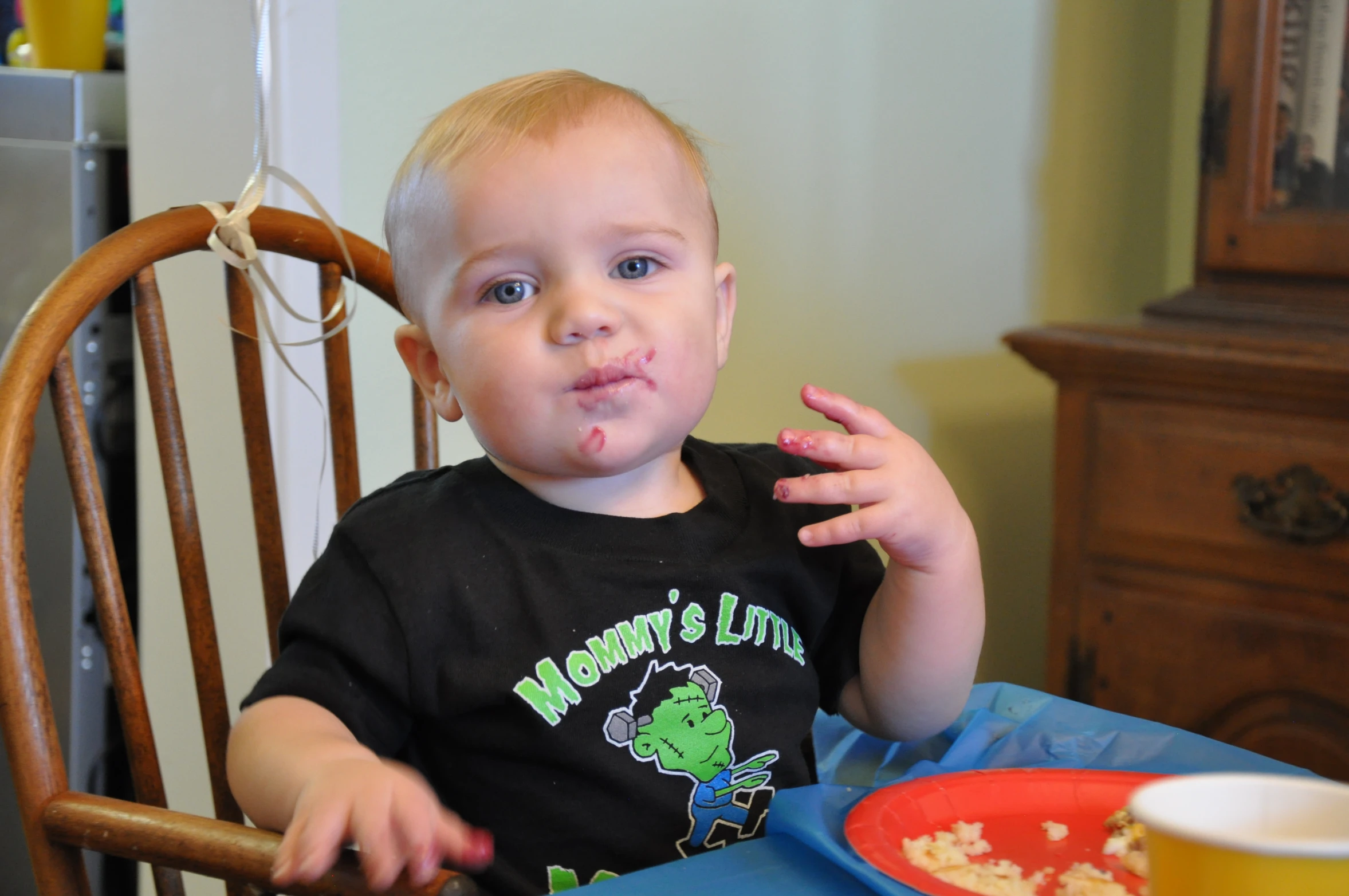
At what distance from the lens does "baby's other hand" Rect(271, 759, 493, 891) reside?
20.7 inches

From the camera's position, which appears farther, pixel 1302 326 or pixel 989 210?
pixel 989 210

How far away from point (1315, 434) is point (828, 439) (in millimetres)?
754

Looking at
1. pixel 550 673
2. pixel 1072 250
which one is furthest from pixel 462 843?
pixel 1072 250

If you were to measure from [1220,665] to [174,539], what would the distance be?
1070 millimetres

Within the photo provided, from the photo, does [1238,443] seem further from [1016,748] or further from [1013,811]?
[1013,811]

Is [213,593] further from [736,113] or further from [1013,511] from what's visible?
[1013,511]

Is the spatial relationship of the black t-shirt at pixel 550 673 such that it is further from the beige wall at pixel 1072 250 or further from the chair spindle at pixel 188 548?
the beige wall at pixel 1072 250

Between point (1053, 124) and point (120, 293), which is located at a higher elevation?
point (1053, 124)

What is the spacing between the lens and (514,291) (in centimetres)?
73

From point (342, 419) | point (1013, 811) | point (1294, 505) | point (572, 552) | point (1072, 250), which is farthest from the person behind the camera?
point (1072, 250)

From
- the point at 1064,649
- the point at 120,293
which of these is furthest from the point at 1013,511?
the point at 120,293

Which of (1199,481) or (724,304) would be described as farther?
(1199,481)

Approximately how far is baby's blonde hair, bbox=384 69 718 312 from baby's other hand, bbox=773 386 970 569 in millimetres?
156

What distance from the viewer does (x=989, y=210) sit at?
5.76ft
